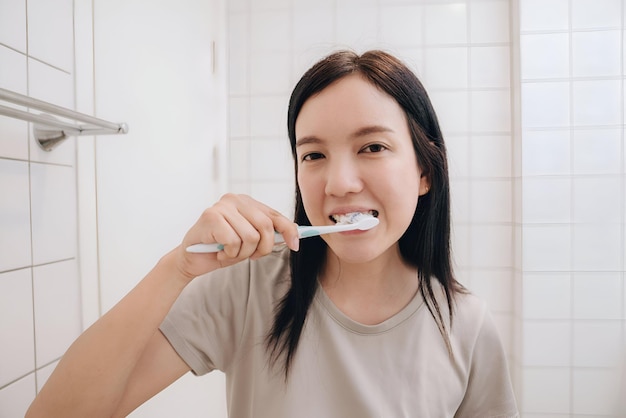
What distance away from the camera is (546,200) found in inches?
65.4

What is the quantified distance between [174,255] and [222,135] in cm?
127

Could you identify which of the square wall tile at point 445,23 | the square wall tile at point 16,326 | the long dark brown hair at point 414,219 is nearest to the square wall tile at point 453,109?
the square wall tile at point 445,23

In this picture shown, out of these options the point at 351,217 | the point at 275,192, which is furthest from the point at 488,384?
the point at 275,192

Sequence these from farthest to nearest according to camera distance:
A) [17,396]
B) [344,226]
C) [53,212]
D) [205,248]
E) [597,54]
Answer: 1. [597,54]
2. [53,212]
3. [17,396]
4. [344,226]
5. [205,248]

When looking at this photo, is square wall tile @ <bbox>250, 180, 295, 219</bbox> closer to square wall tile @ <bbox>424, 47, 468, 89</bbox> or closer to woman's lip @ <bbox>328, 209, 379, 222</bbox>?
square wall tile @ <bbox>424, 47, 468, 89</bbox>

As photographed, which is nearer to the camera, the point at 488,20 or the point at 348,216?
the point at 348,216

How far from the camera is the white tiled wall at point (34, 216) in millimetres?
720

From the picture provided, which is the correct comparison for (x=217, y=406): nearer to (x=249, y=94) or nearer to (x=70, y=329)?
(x=70, y=329)

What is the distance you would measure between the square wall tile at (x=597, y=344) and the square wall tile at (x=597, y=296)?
1.2 inches

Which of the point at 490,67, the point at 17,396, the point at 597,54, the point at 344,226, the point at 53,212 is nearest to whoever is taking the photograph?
the point at 344,226

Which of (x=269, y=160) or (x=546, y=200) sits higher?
(x=269, y=160)

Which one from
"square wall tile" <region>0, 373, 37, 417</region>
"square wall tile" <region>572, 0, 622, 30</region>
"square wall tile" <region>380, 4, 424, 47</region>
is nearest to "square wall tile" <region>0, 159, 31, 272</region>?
"square wall tile" <region>0, 373, 37, 417</region>

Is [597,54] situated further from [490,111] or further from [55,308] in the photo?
[55,308]

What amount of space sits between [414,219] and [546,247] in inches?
40.7
